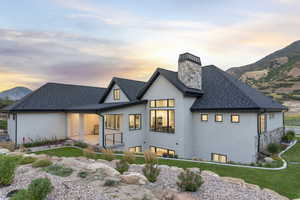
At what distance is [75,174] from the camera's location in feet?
17.4

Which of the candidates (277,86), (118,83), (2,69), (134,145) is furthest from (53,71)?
(277,86)

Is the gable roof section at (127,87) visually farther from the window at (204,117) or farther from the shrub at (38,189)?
the shrub at (38,189)

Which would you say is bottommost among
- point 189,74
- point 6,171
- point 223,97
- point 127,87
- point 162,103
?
point 6,171

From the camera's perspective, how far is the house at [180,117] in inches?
459

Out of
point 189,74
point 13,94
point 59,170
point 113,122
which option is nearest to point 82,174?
point 59,170

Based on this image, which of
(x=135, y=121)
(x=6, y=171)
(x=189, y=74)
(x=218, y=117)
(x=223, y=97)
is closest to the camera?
(x=6, y=171)

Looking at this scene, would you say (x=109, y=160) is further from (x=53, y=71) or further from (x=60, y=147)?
(x=53, y=71)

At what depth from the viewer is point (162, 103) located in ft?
48.3

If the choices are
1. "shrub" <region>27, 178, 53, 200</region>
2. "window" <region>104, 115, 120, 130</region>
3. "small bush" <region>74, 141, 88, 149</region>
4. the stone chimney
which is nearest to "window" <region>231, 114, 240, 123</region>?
the stone chimney

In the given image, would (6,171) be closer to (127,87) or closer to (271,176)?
(271,176)

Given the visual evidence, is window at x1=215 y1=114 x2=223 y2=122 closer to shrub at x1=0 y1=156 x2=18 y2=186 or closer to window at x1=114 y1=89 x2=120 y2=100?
window at x1=114 y1=89 x2=120 y2=100

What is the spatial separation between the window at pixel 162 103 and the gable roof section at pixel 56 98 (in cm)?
1015

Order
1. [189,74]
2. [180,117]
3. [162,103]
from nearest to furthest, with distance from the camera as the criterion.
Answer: [180,117] → [189,74] → [162,103]

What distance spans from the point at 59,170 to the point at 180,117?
961 centimetres
